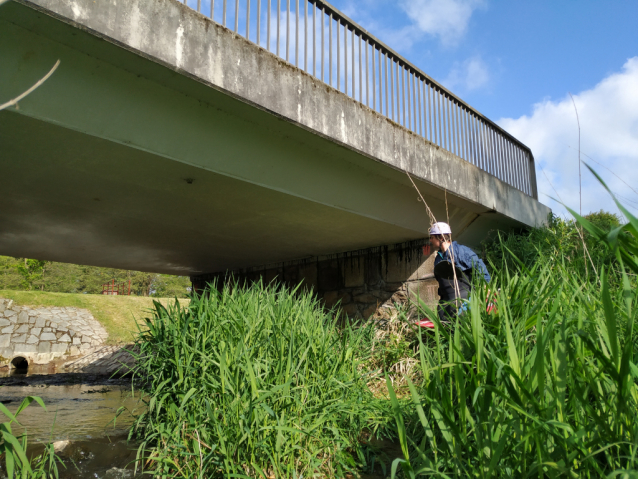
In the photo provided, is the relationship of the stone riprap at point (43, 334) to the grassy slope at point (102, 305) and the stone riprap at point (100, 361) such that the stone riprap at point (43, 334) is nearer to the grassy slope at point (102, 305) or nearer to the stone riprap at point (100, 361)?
the grassy slope at point (102, 305)

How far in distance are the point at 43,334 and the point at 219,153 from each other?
12728mm

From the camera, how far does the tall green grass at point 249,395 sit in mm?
2441

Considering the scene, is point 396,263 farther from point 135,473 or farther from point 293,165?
point 135,473

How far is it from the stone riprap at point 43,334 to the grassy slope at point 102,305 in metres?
0.31

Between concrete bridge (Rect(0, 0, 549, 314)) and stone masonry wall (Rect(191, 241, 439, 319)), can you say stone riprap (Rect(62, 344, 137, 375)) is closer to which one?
concrete bridge (Rect(0, 0, 549, 314))

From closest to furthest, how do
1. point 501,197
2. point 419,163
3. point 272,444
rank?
1. point 272,444
2. point 419,163
3. point 501,197

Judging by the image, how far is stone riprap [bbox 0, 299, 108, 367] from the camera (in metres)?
Answer: 13.3

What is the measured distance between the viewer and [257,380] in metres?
2.65

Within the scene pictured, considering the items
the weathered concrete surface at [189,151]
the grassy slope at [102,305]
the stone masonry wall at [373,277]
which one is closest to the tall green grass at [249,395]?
the weathered concrete surface at [189,151]

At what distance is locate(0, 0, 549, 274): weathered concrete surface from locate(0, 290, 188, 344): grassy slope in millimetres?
7990

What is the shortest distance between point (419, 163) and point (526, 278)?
10.4 ft

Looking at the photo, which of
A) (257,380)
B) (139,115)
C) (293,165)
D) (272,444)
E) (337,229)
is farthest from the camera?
(337,229)

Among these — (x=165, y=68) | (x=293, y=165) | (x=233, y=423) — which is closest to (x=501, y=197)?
(x=293, y=165)

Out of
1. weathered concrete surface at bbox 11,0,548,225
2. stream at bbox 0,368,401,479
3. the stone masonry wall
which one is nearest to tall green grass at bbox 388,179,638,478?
stream at bbox 0,368,401,479
